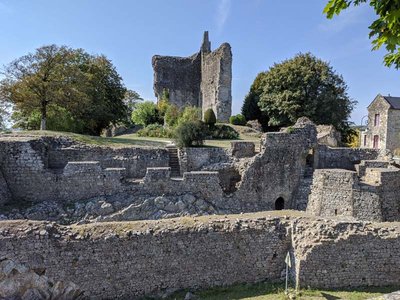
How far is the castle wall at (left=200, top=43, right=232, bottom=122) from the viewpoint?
26.8 m

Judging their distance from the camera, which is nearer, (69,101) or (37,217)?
(37,217)

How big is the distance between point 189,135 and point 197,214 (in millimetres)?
4917

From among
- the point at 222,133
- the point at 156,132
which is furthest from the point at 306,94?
the point at 156,132

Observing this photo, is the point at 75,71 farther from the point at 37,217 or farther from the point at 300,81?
the point at 300,81

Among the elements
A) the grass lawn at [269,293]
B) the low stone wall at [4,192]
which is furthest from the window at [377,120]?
the low stone wall at [4,192]

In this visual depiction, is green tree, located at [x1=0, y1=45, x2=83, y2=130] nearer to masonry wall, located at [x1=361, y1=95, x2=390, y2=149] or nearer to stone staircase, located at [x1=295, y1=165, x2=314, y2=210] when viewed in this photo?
stone staircase, located at [x1=295, y1=165, x2=314, y2=210]

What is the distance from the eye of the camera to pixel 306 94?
27656mm

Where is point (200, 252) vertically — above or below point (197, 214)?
above

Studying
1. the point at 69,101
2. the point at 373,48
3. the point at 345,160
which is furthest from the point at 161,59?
the point at 373,48

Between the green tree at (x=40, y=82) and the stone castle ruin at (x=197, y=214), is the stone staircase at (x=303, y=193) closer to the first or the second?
the stone castle ruin at (x=197, y=214)

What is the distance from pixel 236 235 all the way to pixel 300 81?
22.1 m

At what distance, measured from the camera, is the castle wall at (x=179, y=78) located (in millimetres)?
35281

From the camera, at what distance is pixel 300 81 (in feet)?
91.5

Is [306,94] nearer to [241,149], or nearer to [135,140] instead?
[241,149]
